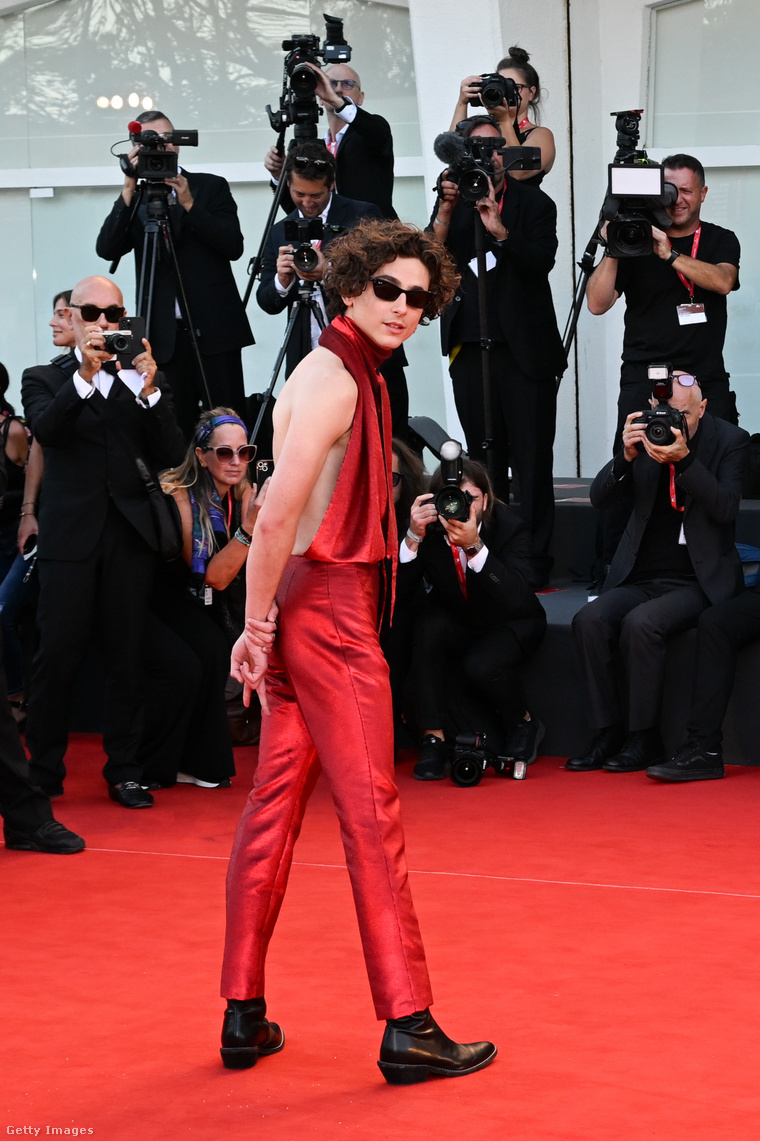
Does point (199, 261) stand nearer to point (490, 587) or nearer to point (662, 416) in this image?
point (490, 587)

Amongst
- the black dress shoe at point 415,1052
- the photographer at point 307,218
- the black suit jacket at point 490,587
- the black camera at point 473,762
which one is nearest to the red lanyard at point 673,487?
the black suit jacket at point 490,587

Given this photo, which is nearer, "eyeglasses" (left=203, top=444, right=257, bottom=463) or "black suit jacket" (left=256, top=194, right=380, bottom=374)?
"eyeglasses" (left=203, top=444, right=257, bottom=463)

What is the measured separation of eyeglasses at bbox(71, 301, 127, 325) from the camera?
4.57 m

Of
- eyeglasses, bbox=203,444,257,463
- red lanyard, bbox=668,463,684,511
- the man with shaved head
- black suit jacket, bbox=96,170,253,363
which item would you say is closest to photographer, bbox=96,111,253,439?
black suit jacket, bbox=96,170,253,363

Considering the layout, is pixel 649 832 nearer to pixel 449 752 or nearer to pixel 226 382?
pixel 449 752

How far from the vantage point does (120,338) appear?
4.54 meters

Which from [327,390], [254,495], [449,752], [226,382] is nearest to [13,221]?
[226,382]

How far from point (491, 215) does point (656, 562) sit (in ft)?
4.76

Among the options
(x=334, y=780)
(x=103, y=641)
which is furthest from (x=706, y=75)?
(x=334, y=780)

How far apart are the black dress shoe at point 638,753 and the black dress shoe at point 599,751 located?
35mm

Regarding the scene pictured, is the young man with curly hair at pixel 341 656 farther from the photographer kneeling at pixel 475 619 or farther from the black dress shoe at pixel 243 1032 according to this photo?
the photographer kneeling at pixel 475 619

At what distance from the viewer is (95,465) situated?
4695 mm
